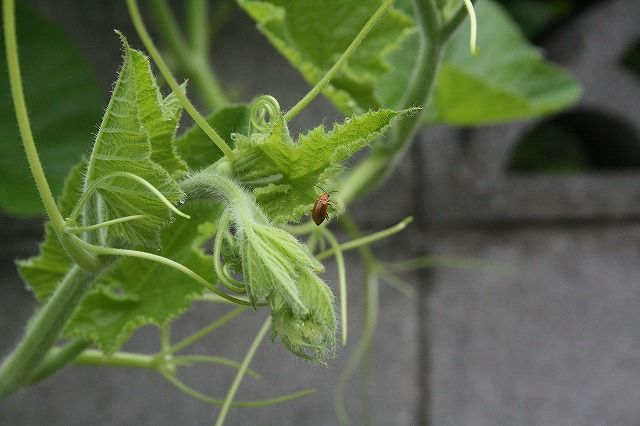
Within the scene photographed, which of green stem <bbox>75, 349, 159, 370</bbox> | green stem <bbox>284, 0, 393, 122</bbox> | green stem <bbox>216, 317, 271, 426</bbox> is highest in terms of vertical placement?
green stem <bbox>284, 0, 393, 122</bbox>

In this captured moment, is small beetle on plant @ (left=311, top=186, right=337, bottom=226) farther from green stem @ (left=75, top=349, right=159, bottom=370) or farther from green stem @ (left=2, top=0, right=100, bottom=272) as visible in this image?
green stem @ (left=75, top=349, right=159, bottom=370)

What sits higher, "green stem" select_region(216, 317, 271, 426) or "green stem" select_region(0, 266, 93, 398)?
"green stem" select_region(0, 266, 93, 398)

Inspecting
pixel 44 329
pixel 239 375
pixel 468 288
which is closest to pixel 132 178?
pixel 44 329

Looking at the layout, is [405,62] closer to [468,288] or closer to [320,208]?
[320,208]

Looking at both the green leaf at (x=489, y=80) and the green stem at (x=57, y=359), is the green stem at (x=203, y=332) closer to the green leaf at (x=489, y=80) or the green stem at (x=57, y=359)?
Answer: the green stem at (x=57, y=359)

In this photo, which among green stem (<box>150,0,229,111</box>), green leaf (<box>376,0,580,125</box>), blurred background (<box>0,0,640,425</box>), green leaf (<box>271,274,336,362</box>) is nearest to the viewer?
green leaf (<box>271,274,336,362</box>)

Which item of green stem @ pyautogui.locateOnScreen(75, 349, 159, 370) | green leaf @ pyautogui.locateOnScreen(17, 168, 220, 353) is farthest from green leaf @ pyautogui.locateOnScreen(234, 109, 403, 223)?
green stem @ pyautogui.locateOnScreen(75, 349, 159, 370)

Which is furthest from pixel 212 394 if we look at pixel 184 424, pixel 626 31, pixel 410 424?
pixel 626 31
